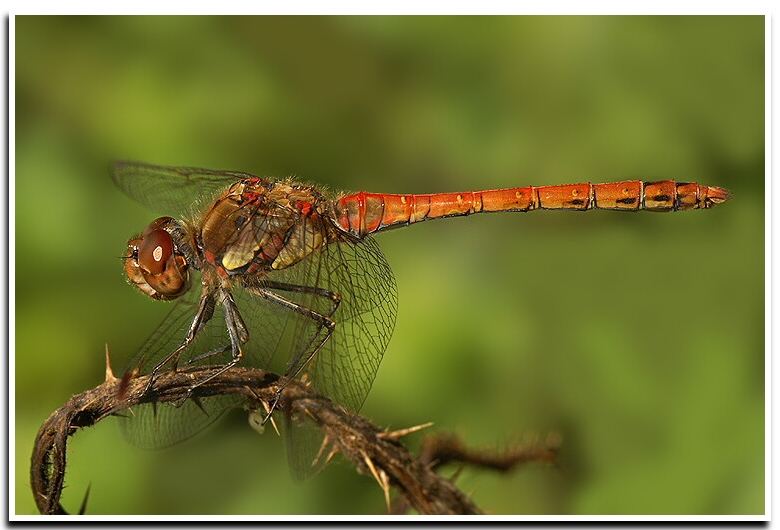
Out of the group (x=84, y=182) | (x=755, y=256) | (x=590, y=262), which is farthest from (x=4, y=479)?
(x=755, y=256)

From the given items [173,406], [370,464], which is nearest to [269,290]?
[173,406]

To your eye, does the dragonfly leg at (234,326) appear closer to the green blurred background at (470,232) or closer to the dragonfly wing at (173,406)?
the dragonfly wing at (173,406)

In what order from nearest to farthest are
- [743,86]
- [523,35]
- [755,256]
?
[755,256] < [743,86] < [523,35]

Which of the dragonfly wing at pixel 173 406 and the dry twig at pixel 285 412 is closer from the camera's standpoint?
the dry twig at pixel 285 412

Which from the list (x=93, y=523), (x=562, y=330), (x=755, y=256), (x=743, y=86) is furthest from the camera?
(x=562, y=330)

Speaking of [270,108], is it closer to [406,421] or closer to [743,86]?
[406,421]

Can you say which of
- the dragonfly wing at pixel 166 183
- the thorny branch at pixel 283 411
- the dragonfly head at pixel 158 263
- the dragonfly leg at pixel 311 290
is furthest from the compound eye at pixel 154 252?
the thorny branch at pixel 283 411

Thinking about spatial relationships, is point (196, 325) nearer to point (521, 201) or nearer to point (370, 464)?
point (370, 464)
